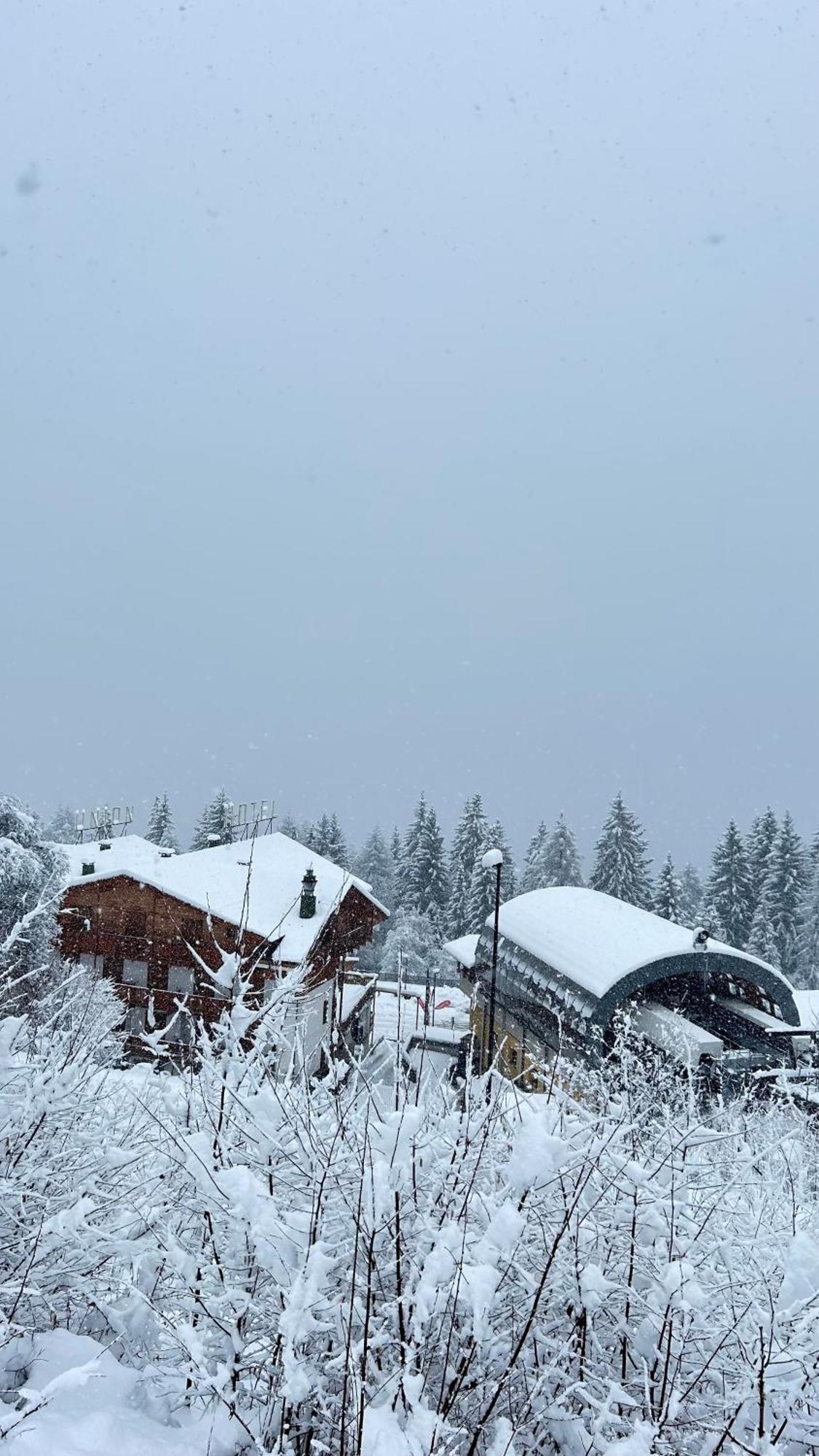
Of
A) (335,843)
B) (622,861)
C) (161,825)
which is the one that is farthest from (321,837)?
(622,861)

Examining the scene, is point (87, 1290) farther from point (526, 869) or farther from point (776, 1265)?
point (526, 869)

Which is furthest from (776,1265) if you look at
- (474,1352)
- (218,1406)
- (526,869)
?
(526,869)

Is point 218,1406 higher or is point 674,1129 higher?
point 674,1129

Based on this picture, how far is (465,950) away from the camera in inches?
1261

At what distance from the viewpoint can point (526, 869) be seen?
6394cm

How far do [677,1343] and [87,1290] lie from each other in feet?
10.4

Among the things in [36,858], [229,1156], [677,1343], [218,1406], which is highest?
[36,858]

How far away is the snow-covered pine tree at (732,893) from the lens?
2098 inches

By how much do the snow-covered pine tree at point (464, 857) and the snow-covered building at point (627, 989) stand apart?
3081 cm

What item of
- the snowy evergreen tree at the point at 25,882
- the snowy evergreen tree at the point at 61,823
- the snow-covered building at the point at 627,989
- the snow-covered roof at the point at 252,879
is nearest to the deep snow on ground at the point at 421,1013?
the snow-covered roof at the point at 252,879

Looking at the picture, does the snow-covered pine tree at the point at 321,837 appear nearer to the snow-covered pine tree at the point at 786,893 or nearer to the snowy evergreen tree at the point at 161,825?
the snowy evergreen tree at the point at 161,825

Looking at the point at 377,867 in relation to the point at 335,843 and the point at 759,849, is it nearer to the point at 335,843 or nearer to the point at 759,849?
the point at 335,843

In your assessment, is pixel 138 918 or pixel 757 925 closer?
pixel 138 918

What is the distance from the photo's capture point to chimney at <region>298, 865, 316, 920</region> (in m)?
26.9
